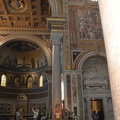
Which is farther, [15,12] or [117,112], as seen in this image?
[15,12]

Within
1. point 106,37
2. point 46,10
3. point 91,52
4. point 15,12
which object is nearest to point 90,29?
point 91,52

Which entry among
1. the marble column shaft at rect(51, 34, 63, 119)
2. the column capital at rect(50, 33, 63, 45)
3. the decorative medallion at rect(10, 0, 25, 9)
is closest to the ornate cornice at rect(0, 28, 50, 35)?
the decorative medallion at rect(10, 0, 25, 9)

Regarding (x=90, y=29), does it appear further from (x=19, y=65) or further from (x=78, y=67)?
(x=19, y=65)

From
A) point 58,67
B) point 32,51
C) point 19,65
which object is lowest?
point 58,67

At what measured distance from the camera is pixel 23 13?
53.7 ft

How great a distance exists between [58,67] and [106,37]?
847 cm

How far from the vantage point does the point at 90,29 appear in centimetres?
1267

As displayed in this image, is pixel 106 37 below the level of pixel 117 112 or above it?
above

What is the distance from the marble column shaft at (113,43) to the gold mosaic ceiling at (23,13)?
43.2 feet

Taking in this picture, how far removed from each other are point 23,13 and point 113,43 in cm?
1543

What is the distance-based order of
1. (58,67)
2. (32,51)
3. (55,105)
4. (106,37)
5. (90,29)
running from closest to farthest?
(106,37), (55,105), (58,67), (90,29), (32,51)

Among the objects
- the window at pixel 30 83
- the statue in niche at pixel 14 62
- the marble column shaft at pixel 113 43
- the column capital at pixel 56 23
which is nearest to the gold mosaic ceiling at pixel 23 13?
the column capital at pixel 56 23

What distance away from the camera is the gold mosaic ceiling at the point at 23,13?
588 inches

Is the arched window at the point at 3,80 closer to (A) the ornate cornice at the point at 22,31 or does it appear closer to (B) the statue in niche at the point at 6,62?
(B) the statue in niche at the point at 6,62
